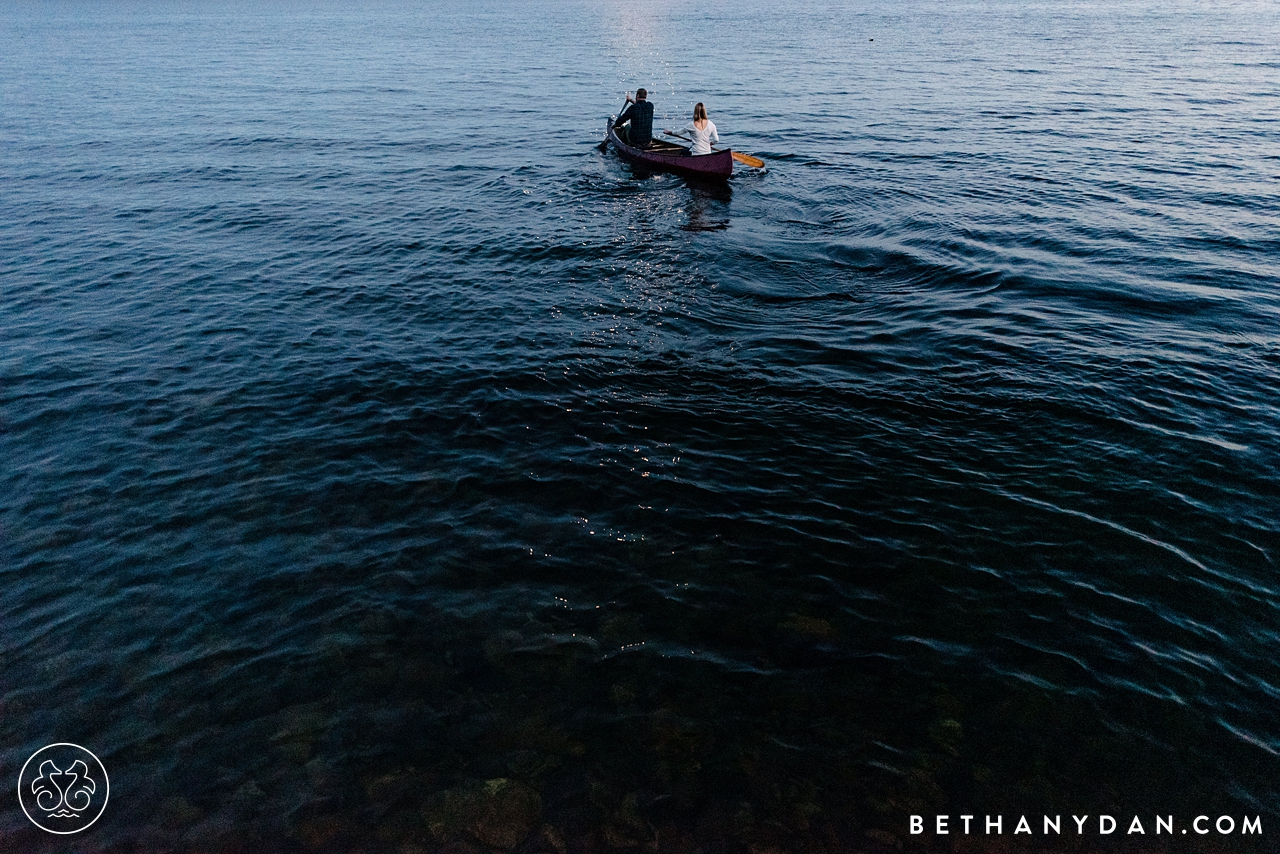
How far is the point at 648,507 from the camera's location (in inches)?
539

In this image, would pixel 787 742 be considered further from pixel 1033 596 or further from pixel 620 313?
pixel 620 313

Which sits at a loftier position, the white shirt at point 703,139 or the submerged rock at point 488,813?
the white shirt at point 703,139

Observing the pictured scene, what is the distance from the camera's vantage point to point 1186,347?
17828 millimetres

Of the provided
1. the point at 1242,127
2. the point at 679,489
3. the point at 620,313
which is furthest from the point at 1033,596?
the point at 1242,127

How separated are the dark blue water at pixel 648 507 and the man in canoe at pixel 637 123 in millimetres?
6594

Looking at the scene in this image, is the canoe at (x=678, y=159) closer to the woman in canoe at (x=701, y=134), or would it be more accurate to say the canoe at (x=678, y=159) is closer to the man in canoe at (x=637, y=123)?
the man in canoe at (x=637, y=123)

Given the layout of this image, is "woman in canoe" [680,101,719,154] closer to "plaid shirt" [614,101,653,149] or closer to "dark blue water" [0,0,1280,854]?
"dark blue water" [0,0,1280,854]

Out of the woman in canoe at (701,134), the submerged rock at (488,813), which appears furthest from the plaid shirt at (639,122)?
the submerged rock at (488,813)

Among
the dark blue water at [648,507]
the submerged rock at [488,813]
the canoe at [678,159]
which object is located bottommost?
the submerged rock at [488,813]

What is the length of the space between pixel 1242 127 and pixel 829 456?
39.6 m

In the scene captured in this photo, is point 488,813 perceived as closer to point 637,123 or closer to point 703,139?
point 703,139

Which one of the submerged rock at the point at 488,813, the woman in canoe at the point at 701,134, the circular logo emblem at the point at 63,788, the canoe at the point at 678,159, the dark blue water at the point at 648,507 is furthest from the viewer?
the woman in canoe at the point at 701,134

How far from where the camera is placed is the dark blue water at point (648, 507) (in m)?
9.12

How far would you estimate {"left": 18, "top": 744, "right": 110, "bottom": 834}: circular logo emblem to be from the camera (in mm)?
8758
